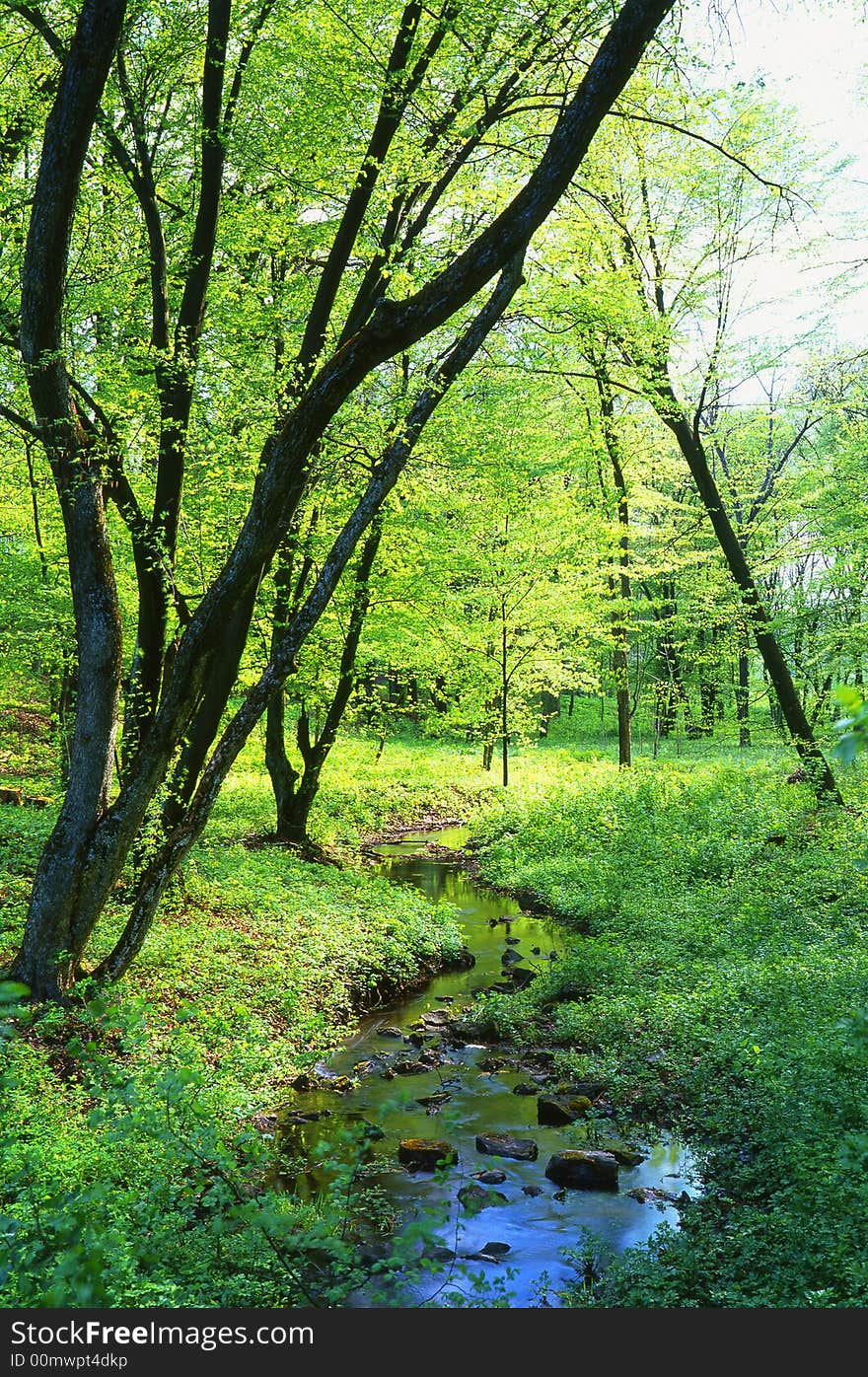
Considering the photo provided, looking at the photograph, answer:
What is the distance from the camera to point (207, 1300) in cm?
393

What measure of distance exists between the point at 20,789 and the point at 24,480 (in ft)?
16.2

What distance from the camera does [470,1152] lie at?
686 centimetres

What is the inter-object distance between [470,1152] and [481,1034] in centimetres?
241

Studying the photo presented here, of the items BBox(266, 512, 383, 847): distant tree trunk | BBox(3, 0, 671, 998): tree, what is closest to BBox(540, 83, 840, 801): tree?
BBox(266, 512, 383, 847): distant tree trunk

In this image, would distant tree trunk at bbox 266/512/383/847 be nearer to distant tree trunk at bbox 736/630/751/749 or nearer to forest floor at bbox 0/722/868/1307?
forest floor at bbox 0/722/868/1307

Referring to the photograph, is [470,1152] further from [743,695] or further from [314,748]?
[743,695]

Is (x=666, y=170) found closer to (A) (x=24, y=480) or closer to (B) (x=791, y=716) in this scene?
(B) (x=791, y=716)

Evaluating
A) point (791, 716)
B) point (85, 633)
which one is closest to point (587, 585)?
point (791, 716)

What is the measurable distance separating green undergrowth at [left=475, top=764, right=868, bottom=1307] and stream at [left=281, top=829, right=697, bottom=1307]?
44cm

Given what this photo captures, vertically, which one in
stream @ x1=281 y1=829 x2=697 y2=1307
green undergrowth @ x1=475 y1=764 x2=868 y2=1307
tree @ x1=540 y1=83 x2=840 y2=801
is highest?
tree @ x1=540 y1=83 x2=840 y2=801

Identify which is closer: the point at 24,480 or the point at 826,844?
the point at 826,844

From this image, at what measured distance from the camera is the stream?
5262mm

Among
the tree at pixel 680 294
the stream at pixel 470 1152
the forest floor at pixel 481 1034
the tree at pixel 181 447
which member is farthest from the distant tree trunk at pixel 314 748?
the tree at pixel 181 447

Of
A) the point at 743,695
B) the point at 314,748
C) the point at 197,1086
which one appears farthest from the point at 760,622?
the point at 197,1086
